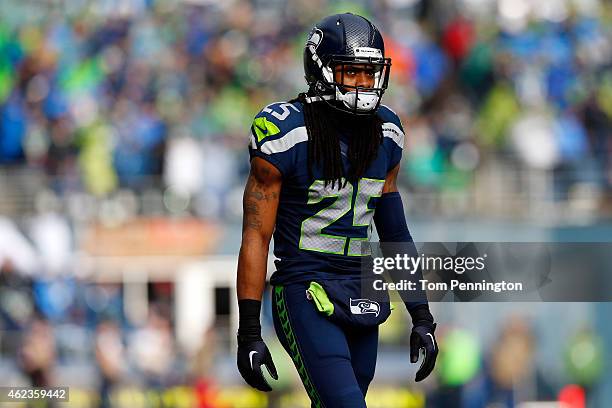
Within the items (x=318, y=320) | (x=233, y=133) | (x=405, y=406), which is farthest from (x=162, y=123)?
(x=318, y=320)

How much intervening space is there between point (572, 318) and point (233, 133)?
4.14 meters

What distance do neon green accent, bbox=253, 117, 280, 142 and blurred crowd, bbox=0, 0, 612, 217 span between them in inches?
359

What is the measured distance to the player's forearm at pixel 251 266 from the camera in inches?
200

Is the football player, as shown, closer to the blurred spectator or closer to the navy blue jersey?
the navy blue jersey

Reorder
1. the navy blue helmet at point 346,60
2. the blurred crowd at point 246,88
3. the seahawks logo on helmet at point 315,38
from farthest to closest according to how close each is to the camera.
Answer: the blurred crowd at point 246,88
the seahawks logo on helmet at point 315,38
the navy blue helmet at point 346,60

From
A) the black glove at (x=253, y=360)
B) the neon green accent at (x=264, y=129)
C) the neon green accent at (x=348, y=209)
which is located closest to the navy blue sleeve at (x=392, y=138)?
the neon green accent at (x=348, y=209)

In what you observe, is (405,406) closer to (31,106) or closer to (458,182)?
(458,182)

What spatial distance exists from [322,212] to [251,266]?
35 cm

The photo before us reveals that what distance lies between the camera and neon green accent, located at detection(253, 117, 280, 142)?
5.07 m

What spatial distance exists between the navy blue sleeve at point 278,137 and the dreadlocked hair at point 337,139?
54mm

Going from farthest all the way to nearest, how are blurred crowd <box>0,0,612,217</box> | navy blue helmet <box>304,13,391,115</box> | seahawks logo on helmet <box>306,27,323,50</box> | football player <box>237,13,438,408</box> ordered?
blurred crowd <box>0,0,612,217</box>, seahawks logo on helmet <box>306,27,323,50</box>, navy blue helmet <box>304,13,391,115</box>, football player <box>237,13,438,408</box>

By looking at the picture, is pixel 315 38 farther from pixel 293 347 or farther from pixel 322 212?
pixel 293 347

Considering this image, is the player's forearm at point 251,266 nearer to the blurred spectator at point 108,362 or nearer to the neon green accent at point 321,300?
the neon green accent at point 321,300

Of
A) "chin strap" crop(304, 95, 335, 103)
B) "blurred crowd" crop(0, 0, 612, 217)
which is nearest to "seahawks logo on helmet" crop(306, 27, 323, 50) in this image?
"chin strap" crop(304, 95, 335, 103)
